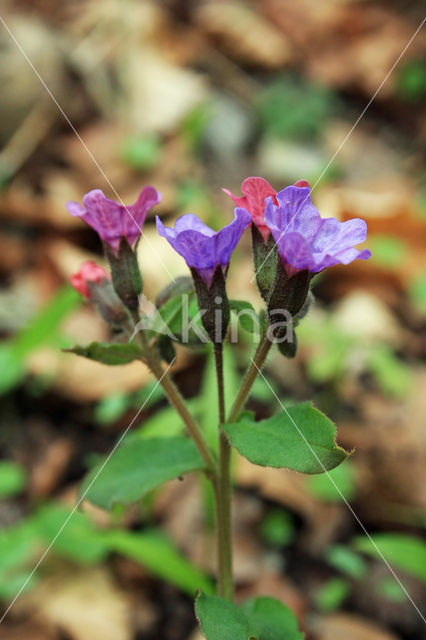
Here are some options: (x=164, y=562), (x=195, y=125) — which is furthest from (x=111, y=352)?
(x=195, y=125)

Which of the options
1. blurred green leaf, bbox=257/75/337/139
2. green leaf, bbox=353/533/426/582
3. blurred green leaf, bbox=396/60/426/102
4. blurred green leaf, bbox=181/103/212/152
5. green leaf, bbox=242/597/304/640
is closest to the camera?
green leaf, bbox=242/597/304/640

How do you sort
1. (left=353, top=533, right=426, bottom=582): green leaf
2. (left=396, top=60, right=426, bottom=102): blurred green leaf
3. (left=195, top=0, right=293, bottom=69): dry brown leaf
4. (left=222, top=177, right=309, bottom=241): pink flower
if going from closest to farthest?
1. (left=222, top=177, right=309, bottom=241): pink flower
2. (left=353, top=533, right=426, bottom=582): green leaf
3. (left=396, top=60, right=426, bottom=102): blurred green leaf
4. (left=195, top=0, right=293, bottom=69): dry brown leaf

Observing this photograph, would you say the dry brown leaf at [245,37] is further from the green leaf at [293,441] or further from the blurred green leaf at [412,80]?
the green leaf at [293,441]

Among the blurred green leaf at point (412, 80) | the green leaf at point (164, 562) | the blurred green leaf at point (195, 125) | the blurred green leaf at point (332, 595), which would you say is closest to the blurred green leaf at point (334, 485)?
the blurred green leaf at point (332, 595)

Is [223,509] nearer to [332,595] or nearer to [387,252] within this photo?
[332,595]

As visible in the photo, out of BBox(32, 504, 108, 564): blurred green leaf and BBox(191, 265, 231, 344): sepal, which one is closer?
BBox(191, 265, 231, 344): sepal

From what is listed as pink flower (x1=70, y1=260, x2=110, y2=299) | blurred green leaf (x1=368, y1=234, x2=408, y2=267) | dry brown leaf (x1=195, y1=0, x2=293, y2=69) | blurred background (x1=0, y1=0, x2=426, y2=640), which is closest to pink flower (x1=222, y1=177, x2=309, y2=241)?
pink flower (x1=70, y1=260, x2=110, y2=299)

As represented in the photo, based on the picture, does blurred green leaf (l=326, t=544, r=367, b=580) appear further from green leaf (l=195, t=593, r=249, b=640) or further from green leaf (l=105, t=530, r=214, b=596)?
green leaf (l=195, t=593, r=249, b=640)
